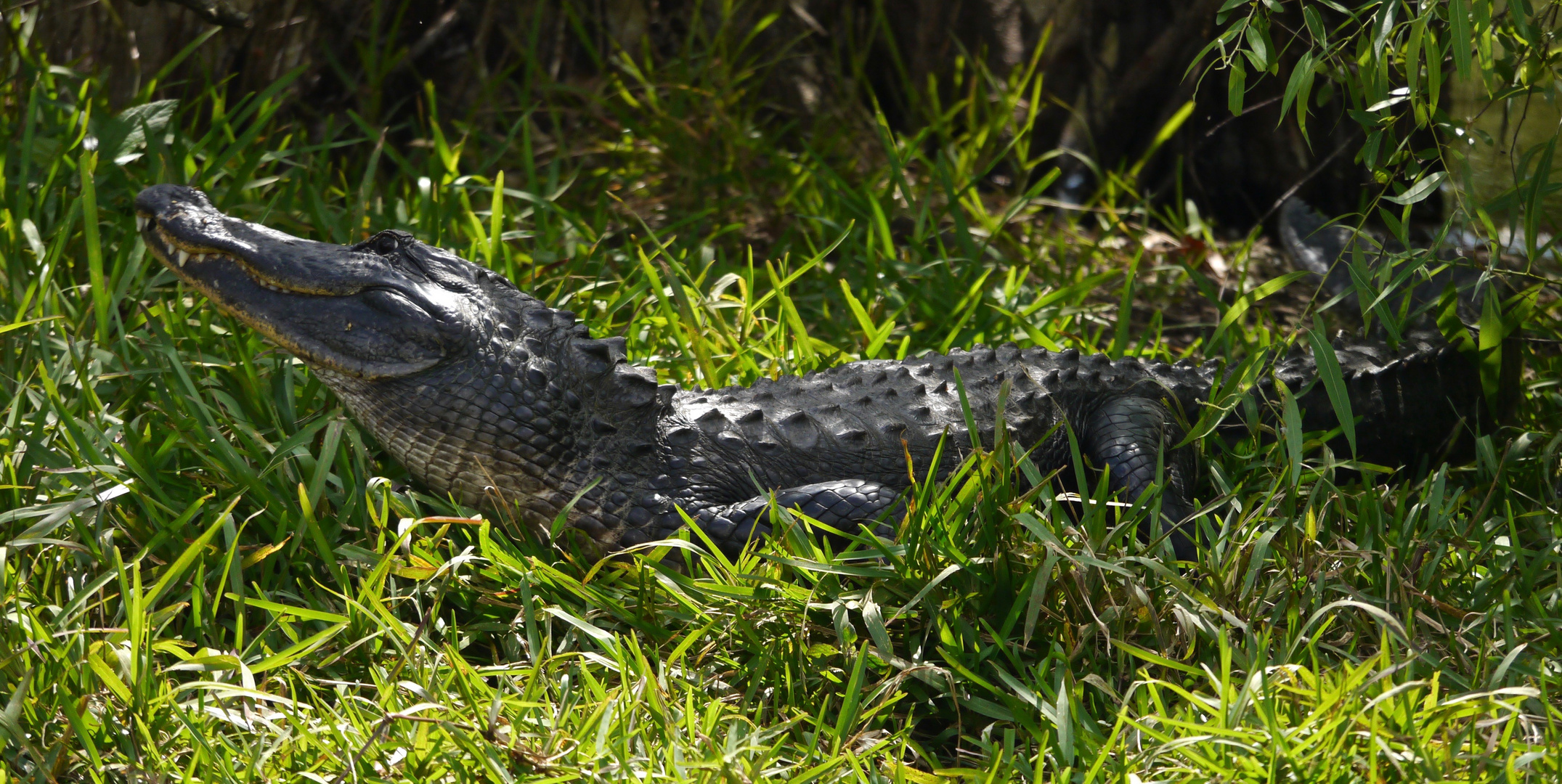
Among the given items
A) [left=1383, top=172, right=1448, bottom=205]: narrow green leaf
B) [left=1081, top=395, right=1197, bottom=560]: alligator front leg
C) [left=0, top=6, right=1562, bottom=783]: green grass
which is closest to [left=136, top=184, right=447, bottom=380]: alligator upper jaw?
[left=0, top=6, right=1562, bottom=783]: green grass

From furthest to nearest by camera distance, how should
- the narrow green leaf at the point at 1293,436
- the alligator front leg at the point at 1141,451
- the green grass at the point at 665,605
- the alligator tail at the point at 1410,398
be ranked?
1. the alligator tail at the point at 1410,398
2. the alligator front leg at the point at 1141,451
3. the narrow green leaf at the point at 1293,436
4. the green grass at the point at 665,605

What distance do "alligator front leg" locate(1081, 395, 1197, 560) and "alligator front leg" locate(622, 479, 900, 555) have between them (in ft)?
2.04

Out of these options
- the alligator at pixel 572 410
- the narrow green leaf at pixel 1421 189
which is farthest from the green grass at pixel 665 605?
the narrow green leaf at pixel 1421 189

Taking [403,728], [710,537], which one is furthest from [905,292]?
[403,728]

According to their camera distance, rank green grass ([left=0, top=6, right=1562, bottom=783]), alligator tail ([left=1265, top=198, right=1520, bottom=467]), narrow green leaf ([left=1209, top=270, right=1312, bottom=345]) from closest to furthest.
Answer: green grass ([left=0, top=6, right=1562, bottom=783]), narrow green leaf ([left=1209, top=270, right=1312, bottom=345]), alligator tail ([left=1265, top=198, right=1520, bottom=467])

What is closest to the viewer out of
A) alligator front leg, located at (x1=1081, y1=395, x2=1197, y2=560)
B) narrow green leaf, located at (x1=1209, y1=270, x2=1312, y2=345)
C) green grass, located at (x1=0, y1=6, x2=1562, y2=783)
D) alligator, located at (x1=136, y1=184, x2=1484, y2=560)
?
green grass, located at (x1=0, y1=6, x2=1562, y2=783)

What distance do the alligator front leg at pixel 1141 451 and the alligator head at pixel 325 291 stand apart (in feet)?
5.16

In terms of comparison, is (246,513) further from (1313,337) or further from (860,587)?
(1313,337)

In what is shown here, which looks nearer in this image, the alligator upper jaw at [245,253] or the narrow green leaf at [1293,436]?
the narrow green leaf at [1293,436]

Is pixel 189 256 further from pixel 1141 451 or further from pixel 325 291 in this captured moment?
pixel 1141 451

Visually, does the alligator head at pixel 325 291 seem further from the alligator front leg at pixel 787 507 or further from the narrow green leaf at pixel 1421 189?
the narrow green leaf at pixel 1421 189

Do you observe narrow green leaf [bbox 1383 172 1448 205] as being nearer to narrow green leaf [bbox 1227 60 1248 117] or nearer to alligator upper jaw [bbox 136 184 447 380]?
narrow green leaf [bbox 1227 60 1248 117]

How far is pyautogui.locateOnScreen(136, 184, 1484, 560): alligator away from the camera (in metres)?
2.73

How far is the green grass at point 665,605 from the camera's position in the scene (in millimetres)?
1979
